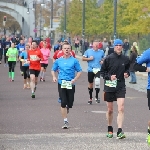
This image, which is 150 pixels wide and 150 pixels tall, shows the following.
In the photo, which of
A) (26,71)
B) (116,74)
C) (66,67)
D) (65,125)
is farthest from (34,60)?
(116,74)

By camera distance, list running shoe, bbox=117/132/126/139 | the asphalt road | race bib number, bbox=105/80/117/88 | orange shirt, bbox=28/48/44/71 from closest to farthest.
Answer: the asphalt road
running shoe, bbox=117/132/126/139
race bib number, bbox=105/80/117/88
orange shirt, bbox=28/48/44/71

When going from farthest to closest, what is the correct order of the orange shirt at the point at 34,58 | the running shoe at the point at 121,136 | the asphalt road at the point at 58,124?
1. the orange shirt at the point at 34,58
2. the running shoe at the point at 121,136
3. the asphalt road at the point at 58,124

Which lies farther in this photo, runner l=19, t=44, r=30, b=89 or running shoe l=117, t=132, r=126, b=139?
runner l=19, t=44, r=30, b=89

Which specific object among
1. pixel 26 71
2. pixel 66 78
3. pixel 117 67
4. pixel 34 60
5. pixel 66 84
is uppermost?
pixel 117 67

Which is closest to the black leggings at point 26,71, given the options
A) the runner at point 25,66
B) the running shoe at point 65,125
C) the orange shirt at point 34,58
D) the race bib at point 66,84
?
the runner at point 25,66

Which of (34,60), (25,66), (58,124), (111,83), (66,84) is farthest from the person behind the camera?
(25,66)

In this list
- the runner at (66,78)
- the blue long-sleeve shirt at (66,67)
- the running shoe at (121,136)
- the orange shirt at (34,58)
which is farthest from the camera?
the orange shirt at (34,58)

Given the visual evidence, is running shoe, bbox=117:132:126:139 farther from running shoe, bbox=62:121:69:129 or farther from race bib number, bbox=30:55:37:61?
race bib number, bbox=30:55:37:61

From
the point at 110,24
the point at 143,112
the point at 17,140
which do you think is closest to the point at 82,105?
the point at 143,112

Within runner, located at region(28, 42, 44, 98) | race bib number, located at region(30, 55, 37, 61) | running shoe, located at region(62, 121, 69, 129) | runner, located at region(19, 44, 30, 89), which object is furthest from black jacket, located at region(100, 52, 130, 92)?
runner, located at region(19, 44, 30, 89)

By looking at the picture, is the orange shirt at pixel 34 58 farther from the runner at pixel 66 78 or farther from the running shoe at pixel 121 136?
the running shoe at pixel 121 136

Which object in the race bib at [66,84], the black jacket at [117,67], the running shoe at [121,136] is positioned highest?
the black jacket at [117,67]

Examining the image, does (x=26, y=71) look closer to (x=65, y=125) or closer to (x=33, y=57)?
(x=33, y=57)

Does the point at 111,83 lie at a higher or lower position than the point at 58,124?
higher
